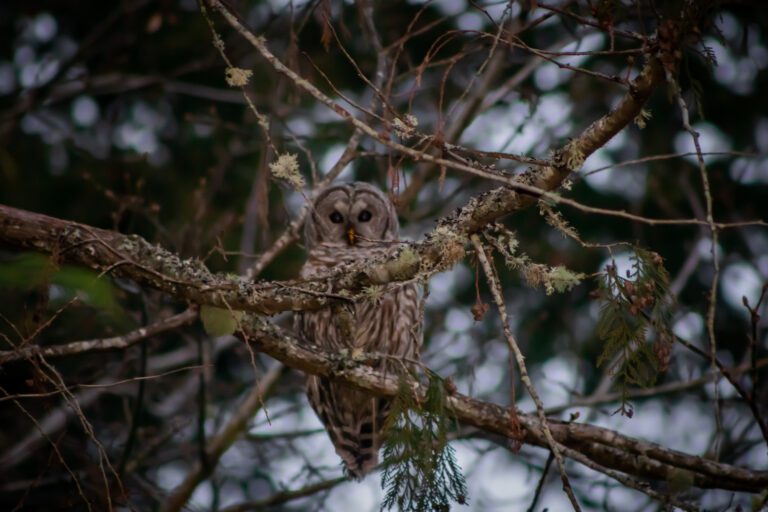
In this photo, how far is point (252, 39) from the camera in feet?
10.3

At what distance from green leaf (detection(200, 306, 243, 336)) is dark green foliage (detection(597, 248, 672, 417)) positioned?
150 centimetres

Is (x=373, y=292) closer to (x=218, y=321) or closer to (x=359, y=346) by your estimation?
(x=218, y=321)

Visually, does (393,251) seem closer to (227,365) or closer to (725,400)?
(725,400)

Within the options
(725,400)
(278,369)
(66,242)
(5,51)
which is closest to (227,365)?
(278,369)

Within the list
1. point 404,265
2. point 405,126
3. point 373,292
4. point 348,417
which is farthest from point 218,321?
point 348,417

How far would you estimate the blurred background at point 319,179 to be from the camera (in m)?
6.32

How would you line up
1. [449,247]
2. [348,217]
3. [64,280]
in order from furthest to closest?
[348,217]
[64,280]
[449,247]

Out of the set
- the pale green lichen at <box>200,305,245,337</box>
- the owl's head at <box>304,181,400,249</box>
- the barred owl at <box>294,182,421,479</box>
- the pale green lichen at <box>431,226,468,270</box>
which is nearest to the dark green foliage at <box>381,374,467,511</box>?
the pale green lichen at <box>431,226,468,270</box>

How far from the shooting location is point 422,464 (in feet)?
9.80

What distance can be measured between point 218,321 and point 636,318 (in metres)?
1.70

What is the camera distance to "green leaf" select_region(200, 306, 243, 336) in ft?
11.4

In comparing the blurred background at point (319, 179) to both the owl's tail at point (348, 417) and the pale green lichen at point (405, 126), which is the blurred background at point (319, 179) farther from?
the pale green lichen at point (405, 126)

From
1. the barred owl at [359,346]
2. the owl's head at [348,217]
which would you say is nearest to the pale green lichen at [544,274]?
the barred owl at [359,346]

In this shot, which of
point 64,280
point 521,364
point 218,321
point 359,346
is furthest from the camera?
point 359,346
